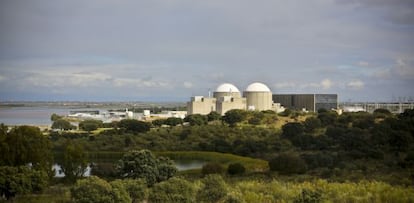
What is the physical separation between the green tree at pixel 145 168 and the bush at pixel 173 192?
9.45 ft

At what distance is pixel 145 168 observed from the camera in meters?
18.2

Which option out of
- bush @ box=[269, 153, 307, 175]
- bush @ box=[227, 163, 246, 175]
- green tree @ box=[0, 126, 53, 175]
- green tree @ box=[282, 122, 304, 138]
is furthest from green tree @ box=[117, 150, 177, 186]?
green tree @ box=[282, 122, 304, 138]

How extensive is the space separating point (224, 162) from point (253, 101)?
32068mm

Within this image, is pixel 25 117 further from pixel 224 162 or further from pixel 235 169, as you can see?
pixel 235 169

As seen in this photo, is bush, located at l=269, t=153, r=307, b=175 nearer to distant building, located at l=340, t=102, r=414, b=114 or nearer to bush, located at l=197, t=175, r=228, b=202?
bush, located at l=197, t=175, r=228, b=202

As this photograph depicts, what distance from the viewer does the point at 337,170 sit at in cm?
2375

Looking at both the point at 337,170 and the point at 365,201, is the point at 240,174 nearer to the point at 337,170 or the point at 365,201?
the point at 337,170

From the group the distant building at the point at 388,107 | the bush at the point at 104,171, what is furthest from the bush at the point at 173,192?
the distant building at the point at 388,107

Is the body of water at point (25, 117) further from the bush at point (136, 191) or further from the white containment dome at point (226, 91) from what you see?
the bush at point (136, 191)

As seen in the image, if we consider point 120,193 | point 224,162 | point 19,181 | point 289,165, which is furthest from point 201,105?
point 120,193

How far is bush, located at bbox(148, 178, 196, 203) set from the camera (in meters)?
14.6

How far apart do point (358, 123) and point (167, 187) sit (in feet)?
99.0

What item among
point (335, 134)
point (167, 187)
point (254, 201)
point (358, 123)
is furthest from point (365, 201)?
point (358, 123)

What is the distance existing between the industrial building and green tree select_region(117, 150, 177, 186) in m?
50.6
